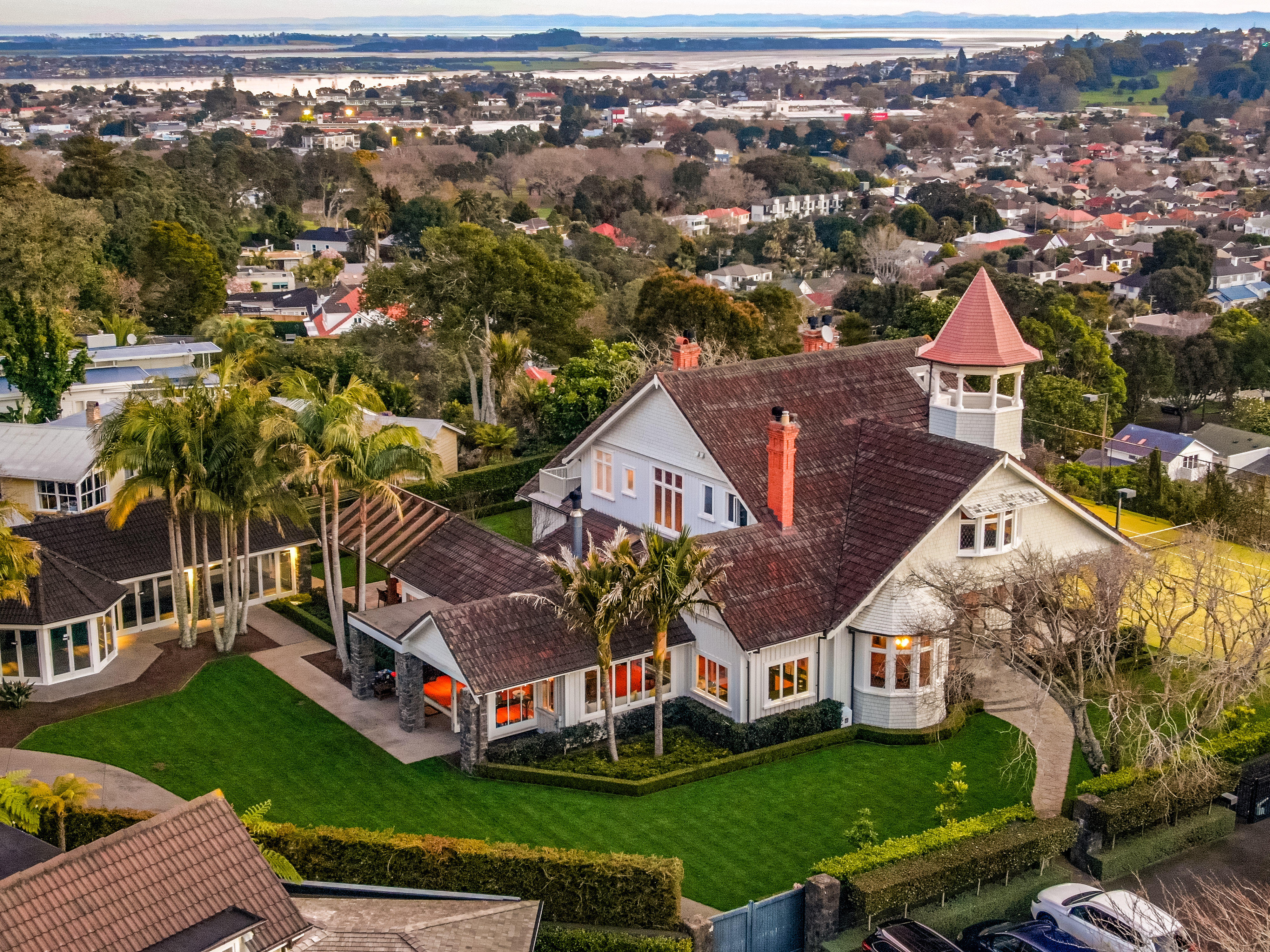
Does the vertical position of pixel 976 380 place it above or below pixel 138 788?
above

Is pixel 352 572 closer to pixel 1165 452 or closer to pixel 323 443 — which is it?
pixel 323 443

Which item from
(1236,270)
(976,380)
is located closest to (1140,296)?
(1236,270)

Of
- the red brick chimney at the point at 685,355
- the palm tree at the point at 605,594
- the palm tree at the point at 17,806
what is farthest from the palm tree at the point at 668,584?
the palm tree at the point at 17,806

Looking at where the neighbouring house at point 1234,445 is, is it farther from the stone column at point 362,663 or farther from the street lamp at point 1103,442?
the stone column at point 362,663

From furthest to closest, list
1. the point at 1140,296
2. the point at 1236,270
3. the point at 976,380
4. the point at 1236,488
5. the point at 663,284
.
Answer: the point at 1236,270 → the point at 1140,296 → the point at 663,284 → the point at 1236,488 → the point at 976,380

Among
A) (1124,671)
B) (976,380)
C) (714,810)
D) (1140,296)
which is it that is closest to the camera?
(714,810)

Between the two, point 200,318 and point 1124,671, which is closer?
point 1124,671

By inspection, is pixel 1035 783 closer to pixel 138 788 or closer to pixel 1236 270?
pixel 138 788
